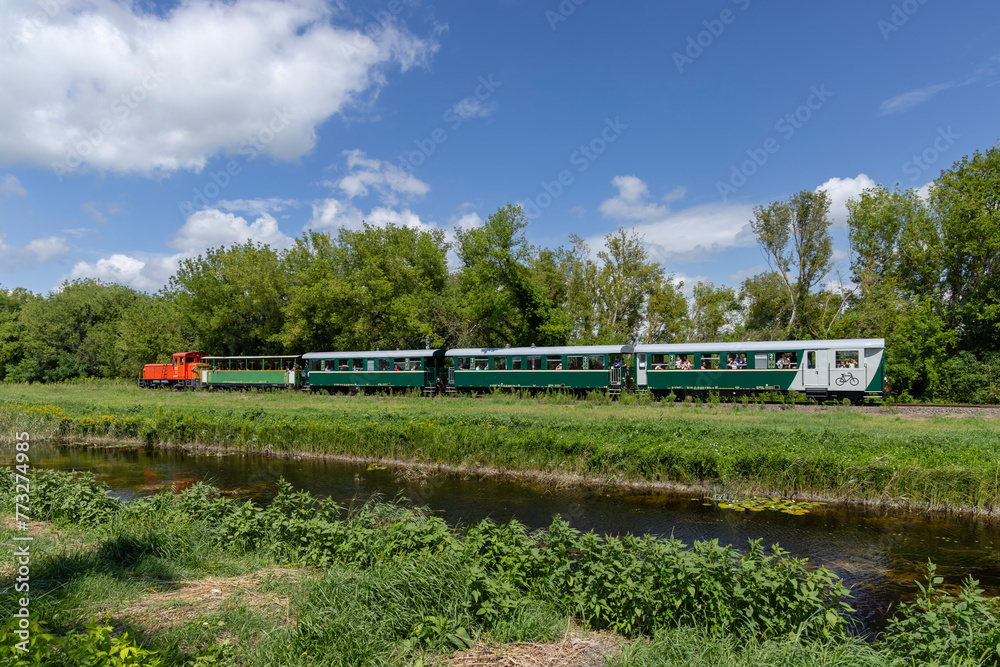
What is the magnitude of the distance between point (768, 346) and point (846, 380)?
3280mm

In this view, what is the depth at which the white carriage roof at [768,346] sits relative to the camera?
2219 centimetres

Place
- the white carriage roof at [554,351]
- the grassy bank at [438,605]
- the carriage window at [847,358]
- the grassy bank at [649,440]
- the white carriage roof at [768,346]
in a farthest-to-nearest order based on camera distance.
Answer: the white carriage roof at [554,351]
the carriage window at [847,358]
the white carriage roof at [768,346]
the grassy bank at [649,440]
the grassy bank at [438,605]

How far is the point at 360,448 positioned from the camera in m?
17.1

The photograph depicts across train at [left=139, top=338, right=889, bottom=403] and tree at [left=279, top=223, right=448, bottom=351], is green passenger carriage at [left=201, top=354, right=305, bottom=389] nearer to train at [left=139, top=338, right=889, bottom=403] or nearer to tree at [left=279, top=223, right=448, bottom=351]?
train at [left=139, top=338, right=889, bottom=403]

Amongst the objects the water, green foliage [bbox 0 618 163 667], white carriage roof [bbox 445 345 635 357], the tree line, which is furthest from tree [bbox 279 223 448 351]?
green foliage [bbox 0 618 163 667]

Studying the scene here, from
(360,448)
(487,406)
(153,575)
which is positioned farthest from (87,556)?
(487,406)

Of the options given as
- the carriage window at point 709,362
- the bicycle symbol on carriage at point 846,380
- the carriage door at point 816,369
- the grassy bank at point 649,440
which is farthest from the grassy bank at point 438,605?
the carriage window at point 709,362

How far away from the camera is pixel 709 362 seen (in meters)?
24.8

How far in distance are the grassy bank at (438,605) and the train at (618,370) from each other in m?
18.4

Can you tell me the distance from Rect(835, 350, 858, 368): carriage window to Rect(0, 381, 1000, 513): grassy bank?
386 centimetres

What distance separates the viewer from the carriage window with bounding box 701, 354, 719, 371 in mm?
24594

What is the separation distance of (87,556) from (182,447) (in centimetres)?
1553

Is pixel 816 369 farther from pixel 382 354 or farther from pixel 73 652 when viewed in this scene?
pixel 73 652

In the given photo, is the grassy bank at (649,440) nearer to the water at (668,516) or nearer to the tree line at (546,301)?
the water at (668,516)
